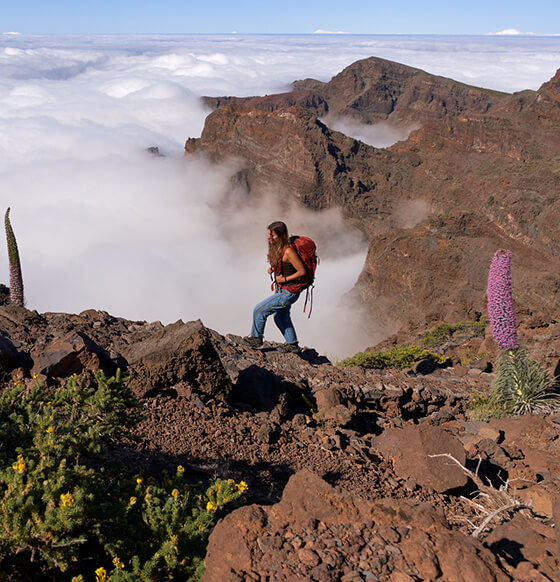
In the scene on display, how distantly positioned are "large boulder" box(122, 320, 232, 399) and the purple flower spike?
2.63 m

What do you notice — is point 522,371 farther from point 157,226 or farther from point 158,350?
point 157,226

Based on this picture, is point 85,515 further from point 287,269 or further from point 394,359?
point 394,359

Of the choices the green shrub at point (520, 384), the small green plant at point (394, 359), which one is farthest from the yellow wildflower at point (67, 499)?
the small green plant at point (394, 359)

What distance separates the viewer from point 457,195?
35.3m

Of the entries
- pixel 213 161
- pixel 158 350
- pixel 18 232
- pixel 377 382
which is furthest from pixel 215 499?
pixel 18 232

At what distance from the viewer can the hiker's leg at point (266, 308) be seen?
6751 millimetres

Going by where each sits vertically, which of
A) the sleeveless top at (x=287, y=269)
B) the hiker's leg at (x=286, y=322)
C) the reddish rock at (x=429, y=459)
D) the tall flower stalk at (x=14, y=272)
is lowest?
the tall flower stalk at (x=14, y=272)

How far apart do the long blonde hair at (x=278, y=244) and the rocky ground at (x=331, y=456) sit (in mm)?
1240

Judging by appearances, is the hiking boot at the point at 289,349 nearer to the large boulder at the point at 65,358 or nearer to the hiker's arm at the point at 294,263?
the hiker's arm at the point at 294,263

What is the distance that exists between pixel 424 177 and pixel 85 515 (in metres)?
46.8

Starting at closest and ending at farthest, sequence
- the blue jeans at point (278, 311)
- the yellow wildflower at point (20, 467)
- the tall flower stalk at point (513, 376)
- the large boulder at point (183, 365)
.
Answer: the yellow wildflower at point (20, 467) → the large boulder at point (183, 365) → the tall flower stalk at point (513, 376) → the blue jeans at point (278, 311)

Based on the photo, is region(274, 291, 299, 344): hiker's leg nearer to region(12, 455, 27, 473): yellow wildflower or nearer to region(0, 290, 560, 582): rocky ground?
region(0, 290, 560, 582): rocky ground

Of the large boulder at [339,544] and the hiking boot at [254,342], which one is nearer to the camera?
the large boulder at [339,544]

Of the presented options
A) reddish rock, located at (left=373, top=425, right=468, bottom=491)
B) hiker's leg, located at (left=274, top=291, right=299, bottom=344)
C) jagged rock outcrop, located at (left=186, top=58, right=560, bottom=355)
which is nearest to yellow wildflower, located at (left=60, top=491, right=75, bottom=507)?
reddish rock, located at (left=373, top=425, right=468, bottom=491)
